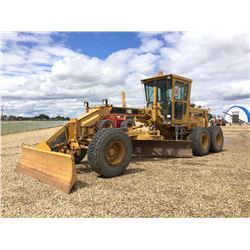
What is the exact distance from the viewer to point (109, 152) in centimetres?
621

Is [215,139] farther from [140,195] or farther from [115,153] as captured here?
[140,195]

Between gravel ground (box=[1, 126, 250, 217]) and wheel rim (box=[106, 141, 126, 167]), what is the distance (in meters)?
0.40

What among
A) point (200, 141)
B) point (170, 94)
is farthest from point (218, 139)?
point (170, 94)

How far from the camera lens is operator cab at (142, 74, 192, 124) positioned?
9.37m

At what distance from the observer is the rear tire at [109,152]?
5.79m

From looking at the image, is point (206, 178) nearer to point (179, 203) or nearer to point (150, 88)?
point (179, 203)

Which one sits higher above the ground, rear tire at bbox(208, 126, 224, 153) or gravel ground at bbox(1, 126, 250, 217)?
rear tire at bbox(208, 126, 224, 153)

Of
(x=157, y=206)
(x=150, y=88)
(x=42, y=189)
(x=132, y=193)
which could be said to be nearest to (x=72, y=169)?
(x=42, y=189)

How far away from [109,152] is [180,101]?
4531 millimetres

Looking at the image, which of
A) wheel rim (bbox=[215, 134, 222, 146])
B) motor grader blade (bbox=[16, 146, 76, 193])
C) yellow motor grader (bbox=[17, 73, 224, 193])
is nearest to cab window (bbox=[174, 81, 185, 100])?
yellow motor grader (bbox=[17, 73, 224, 193])

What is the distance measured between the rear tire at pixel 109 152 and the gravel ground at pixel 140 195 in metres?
0.24

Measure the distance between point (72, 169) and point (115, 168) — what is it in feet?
4.38

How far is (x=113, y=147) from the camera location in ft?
20.7

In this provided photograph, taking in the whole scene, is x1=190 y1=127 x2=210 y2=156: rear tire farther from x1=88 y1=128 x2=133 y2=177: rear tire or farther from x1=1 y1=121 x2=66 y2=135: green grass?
x1=1 y1=121 x2=66 y2=135: green grass
